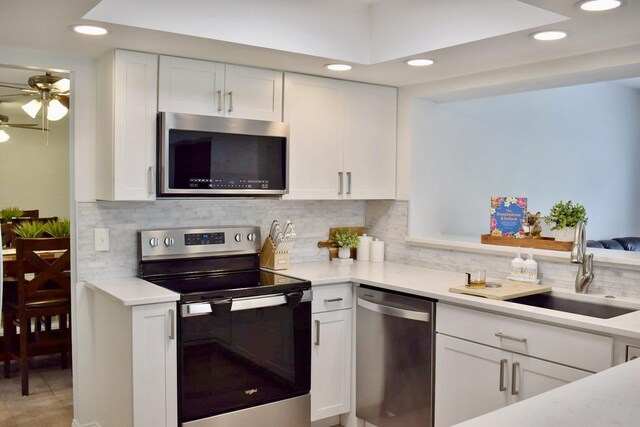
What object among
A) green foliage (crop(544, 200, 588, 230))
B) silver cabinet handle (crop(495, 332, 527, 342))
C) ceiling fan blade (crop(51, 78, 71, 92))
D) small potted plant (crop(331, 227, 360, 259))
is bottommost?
silver cabinet handle (crop(495, 332, 527, 342))

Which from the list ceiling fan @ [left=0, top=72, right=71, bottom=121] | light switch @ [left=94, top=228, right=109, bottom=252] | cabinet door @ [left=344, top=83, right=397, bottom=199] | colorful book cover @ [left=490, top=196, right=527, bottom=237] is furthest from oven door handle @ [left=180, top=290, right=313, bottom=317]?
ceiling fan @ [left=0, top=72, right=71, bottom=121]

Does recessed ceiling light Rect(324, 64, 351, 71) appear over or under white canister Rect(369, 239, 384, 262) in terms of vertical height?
over

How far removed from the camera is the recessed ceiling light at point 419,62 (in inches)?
121

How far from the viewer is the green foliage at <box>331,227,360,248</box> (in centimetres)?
389

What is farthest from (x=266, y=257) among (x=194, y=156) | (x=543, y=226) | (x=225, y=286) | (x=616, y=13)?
(x=616, y=13)

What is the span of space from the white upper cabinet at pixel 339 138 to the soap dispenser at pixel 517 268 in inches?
38.3

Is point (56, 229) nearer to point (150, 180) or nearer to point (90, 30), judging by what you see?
point (150, 180)

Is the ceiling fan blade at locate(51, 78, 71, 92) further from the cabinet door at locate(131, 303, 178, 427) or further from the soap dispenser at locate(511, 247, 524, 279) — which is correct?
the soap dispenser at locate(511, 247, 524, 279)

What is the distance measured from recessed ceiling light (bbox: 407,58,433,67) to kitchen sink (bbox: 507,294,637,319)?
124 centimetres

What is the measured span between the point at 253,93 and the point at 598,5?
1.75 m

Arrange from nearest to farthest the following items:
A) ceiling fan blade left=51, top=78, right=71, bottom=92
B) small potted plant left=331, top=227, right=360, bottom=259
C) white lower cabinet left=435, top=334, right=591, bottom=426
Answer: white lower cabinet left=435, top=334, right=591, bottom=426 < small potted plant left=331, top=227, right=360, bottom=259 < ceiling fan blade left=51, top=78, right=71, bottom=92

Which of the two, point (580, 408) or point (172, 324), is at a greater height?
point (580, 408)

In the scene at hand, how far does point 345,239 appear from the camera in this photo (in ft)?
12.8

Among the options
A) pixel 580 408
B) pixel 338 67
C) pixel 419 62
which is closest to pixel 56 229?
pixel 338 67
